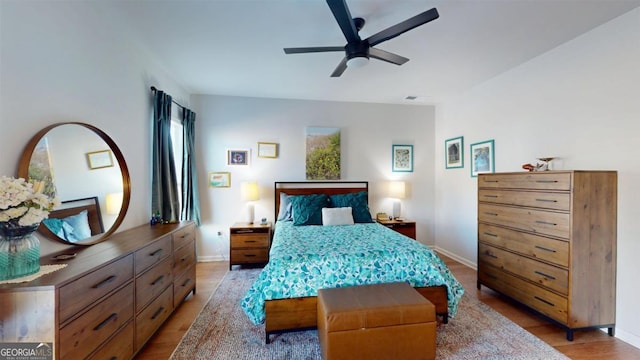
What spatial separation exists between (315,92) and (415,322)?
3382mm

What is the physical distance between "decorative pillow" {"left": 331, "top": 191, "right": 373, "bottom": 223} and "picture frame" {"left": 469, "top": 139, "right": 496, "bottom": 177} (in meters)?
1.70

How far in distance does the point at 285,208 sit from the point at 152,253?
2.10m

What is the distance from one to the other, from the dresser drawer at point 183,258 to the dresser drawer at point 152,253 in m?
0.16

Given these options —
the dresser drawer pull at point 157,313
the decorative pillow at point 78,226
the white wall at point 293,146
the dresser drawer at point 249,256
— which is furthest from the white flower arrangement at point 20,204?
the white wall at point 293,146

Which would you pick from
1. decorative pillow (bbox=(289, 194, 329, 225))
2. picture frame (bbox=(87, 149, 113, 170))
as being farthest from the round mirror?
decorative pillow (bbox=(289, 194, 329, 225))

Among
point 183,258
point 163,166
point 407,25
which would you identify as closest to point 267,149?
point 163,166

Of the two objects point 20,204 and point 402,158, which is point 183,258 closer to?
A: point 20,204

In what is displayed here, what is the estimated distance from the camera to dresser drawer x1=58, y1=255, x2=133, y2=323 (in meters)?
1.24

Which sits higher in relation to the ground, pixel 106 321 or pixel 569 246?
pixel 569 246

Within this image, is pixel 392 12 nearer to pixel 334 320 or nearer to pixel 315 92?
pixel 315 92

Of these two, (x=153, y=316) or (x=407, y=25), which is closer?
(x=407, y=25)

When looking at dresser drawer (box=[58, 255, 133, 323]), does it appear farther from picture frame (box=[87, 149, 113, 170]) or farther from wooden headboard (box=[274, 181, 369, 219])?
wooden headboard (box=[274, 181, 369, 219])

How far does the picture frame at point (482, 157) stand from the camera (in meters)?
3.51

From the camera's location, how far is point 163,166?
9.65 ft
